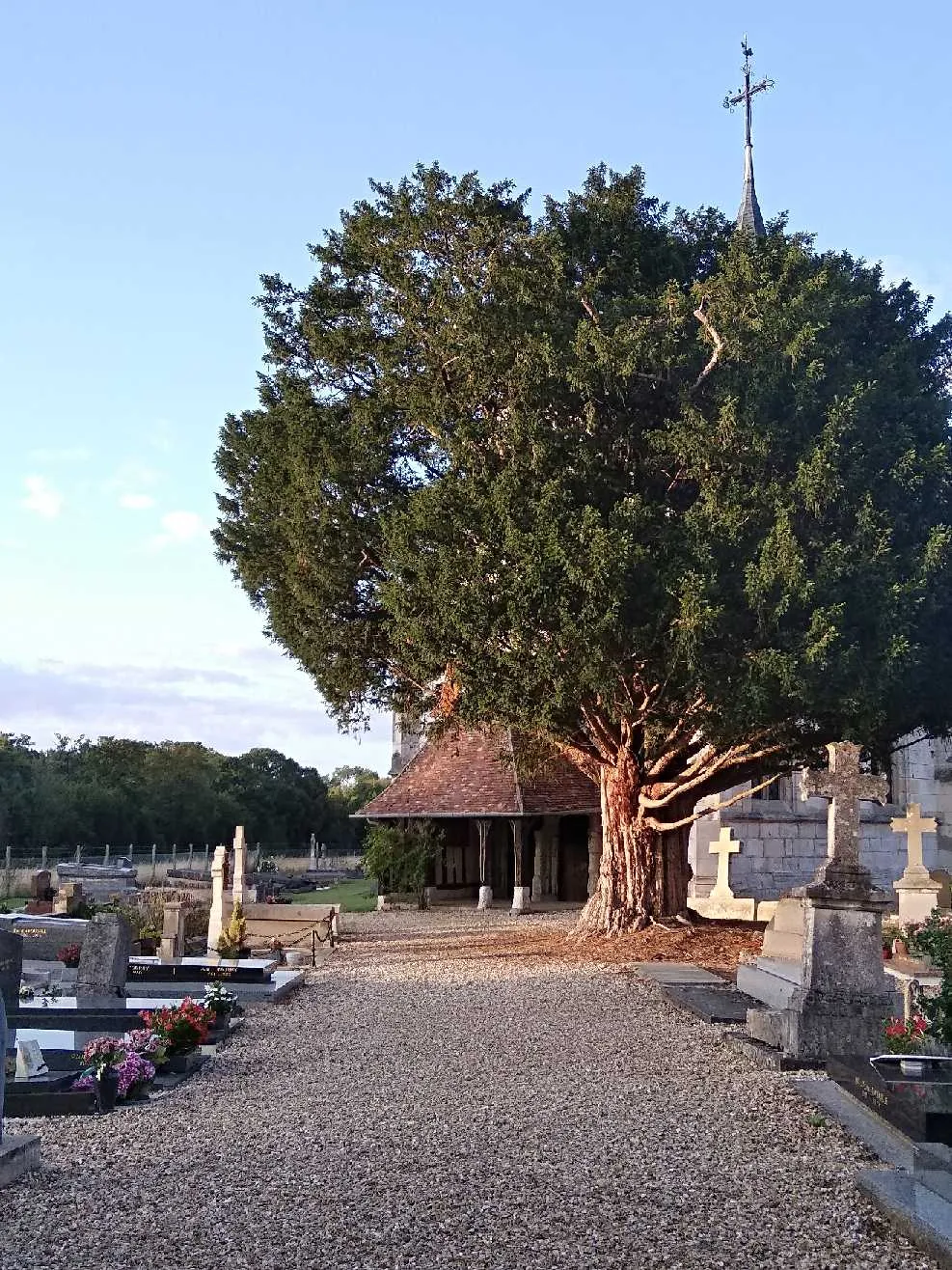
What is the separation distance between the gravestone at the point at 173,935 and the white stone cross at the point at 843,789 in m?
8.57

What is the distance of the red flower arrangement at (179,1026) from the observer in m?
8.98

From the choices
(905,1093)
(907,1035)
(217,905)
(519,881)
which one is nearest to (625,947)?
(217,905)

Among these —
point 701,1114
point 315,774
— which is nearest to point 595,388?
point 701,1114

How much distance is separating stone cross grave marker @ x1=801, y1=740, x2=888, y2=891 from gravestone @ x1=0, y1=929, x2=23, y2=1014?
20.8 ft

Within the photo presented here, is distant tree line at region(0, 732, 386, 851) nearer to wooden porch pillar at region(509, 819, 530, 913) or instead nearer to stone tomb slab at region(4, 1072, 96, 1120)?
wooden porch pillar at region(509, 819, 530, 913)

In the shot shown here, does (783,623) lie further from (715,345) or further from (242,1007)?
(242,1007)

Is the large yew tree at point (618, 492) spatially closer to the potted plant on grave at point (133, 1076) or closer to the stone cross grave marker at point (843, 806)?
the stone cross grave marker at point (843, 806)

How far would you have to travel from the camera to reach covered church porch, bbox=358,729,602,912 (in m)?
26.1

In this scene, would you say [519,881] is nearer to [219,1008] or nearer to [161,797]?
[219,1008]

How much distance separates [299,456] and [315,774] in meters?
52.2

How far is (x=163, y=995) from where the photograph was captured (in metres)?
12.5

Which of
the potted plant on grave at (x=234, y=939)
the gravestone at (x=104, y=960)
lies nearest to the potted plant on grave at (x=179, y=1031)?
the gravestone at (x=104, y=960)

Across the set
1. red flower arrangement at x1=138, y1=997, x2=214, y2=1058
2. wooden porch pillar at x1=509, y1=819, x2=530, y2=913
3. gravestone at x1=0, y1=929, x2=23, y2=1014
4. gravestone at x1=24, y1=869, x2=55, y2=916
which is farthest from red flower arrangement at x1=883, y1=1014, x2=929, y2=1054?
wooden porch pillar at x1=509, y1=819, x2=530, y2=913

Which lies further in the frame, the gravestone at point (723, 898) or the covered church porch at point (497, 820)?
the covered church porch at point (497, 820)
